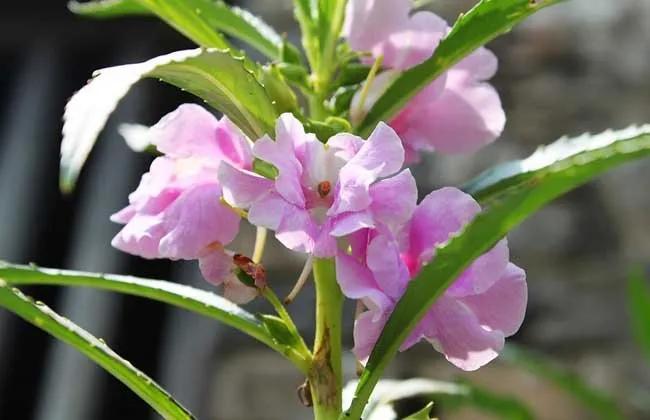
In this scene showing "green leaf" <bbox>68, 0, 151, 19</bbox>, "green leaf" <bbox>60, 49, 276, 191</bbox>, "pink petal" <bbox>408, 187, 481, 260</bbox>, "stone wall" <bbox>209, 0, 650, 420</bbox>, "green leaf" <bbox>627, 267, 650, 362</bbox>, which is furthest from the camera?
"stone wall" <bbox>209, 0, 650, 420</bbox>

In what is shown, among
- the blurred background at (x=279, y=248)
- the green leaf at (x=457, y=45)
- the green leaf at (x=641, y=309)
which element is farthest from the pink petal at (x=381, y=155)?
the blurred background at (x=279, y=248)

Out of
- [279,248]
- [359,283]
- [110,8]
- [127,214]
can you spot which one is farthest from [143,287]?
[279,248]

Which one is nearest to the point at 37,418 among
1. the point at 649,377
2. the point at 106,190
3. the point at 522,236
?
the point at 106,190

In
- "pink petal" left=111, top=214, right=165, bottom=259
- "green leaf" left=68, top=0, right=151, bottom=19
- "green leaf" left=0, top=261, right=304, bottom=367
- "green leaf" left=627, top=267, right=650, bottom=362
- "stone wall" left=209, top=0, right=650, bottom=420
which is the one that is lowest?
"green leaf" left=0, top=261, right=304, bottom=367

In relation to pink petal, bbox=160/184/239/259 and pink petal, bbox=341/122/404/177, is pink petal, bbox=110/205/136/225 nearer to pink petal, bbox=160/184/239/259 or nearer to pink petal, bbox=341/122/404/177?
pink petal, bbox=160/184/239/259

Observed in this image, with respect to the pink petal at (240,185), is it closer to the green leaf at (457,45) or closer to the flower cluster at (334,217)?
the flower cluster at (334,217)

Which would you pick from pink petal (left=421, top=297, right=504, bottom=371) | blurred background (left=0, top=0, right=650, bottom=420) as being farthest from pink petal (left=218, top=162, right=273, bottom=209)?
blurred background (left=0, top=0, right=650, bottom=420)

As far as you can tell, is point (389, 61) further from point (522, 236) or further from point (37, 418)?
point (37, 418)
